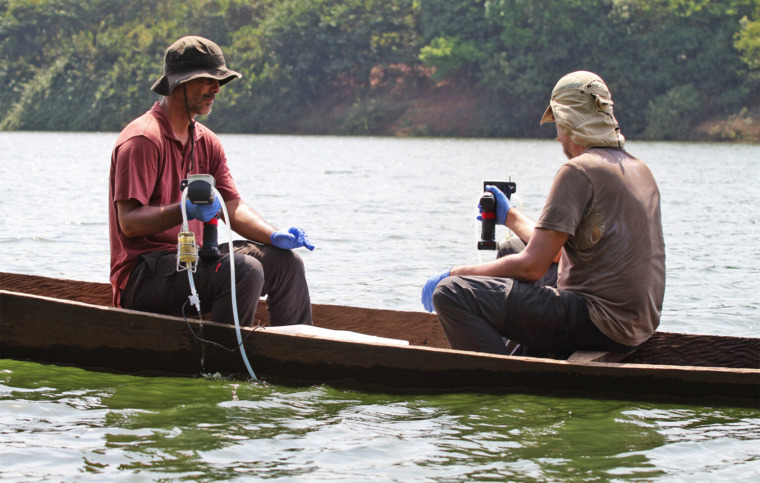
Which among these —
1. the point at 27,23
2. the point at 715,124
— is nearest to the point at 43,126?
the point at 27,23

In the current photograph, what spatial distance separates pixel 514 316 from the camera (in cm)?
504

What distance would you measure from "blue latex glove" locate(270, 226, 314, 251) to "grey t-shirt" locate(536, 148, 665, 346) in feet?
4.95

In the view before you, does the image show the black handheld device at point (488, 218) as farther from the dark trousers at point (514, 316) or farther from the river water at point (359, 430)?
the river water at point (359, 430)

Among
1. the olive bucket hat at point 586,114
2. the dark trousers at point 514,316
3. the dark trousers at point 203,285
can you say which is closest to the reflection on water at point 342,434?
the dark trousers at point 514,316

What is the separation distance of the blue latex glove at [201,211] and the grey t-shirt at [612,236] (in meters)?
→ 1.60

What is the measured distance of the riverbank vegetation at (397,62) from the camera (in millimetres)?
49938

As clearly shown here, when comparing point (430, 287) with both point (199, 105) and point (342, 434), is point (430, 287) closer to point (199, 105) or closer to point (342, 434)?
point (342, 434)

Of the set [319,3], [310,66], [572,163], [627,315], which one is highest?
[319,3]

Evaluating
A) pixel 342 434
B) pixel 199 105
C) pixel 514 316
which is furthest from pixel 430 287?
pixel 199 105

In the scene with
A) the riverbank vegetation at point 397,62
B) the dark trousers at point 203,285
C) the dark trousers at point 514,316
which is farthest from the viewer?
the riverbank vegetation at point 397,62

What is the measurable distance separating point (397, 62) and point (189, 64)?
180ft

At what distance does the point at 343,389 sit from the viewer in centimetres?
548

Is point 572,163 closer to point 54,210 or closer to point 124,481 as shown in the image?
point 124,481

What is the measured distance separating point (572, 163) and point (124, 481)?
239 cm
